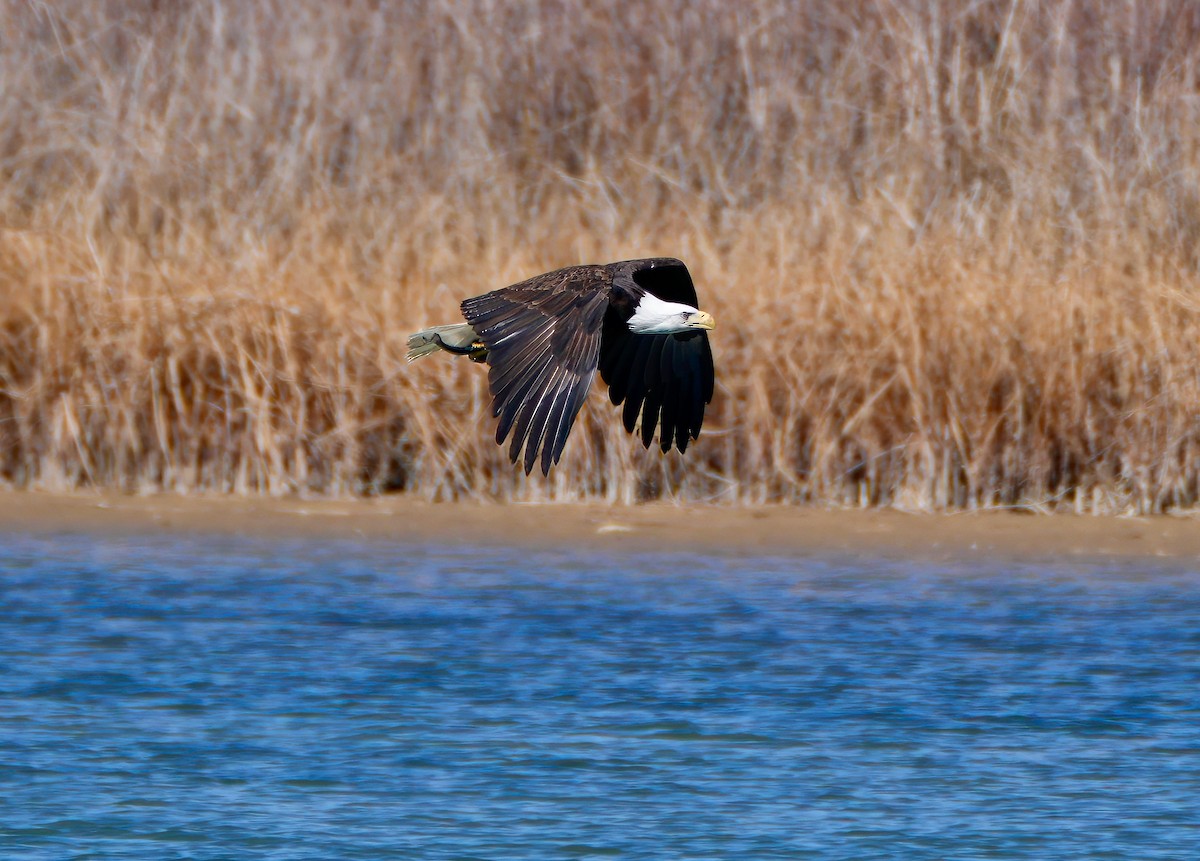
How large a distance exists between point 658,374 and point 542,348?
85 cm

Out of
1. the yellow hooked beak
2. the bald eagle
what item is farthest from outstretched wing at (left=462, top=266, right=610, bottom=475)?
the yellow hooked beak

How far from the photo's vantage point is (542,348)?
549cm

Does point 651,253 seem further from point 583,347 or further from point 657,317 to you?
point 583,347

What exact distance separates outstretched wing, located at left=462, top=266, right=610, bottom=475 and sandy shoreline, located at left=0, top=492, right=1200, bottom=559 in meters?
3.58

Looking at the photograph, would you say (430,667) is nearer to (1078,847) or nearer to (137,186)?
(1078,847)

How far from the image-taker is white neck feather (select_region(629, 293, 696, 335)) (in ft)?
19.3

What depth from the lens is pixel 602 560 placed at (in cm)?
910

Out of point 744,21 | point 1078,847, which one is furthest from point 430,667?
point 744,21

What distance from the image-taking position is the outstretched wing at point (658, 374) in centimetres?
625

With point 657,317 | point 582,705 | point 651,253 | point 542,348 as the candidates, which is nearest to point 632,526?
point 651,253

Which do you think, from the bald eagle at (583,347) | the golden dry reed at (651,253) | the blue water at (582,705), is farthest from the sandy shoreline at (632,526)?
the bald eagle at (583,347)

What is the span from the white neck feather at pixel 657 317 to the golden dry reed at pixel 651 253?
3422 millimetres

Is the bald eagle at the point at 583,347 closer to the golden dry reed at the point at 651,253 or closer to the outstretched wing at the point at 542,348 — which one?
the outstretched wing at the point at 542,348

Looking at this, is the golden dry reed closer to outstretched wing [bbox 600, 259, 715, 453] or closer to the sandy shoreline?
the sandy shoreline
